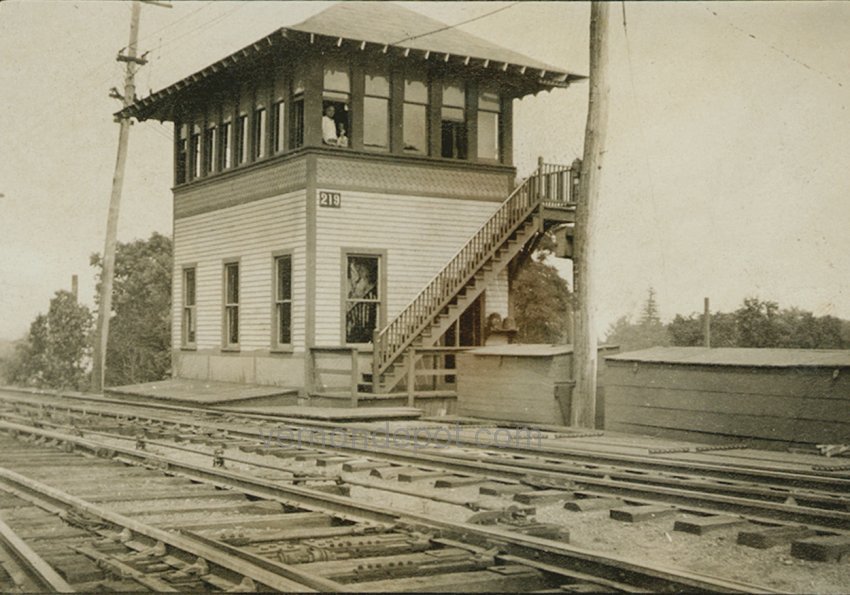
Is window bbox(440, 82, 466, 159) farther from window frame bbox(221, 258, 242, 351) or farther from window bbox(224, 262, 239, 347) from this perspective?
window bbox(224, 262, 239, 347)

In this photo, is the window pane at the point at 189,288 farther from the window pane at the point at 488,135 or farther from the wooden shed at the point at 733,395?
the wooden shed at the point at 733,395

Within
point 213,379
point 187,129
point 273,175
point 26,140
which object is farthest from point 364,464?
point 26,140

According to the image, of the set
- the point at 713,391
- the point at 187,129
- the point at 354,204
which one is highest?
the point at 187,129

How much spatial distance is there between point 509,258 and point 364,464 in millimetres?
10933

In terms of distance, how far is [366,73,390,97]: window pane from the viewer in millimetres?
21422

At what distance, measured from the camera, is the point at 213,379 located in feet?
81.6

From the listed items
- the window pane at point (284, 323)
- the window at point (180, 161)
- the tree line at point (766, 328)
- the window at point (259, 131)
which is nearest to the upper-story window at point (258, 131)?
the window at point (259, 131)

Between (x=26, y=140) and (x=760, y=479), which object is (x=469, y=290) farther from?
(x=26, y=140)

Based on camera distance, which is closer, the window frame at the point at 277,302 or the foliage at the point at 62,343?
the window frame at the point at 277,302

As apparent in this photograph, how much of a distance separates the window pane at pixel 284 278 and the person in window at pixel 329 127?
2793 mm

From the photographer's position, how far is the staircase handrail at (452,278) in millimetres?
19891

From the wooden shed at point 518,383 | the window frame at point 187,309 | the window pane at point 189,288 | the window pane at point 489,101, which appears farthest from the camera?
the window pane at point 189,288

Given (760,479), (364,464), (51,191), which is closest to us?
(760,479)

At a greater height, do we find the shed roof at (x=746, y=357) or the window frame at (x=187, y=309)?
the window frame at (x=187, y=309)
